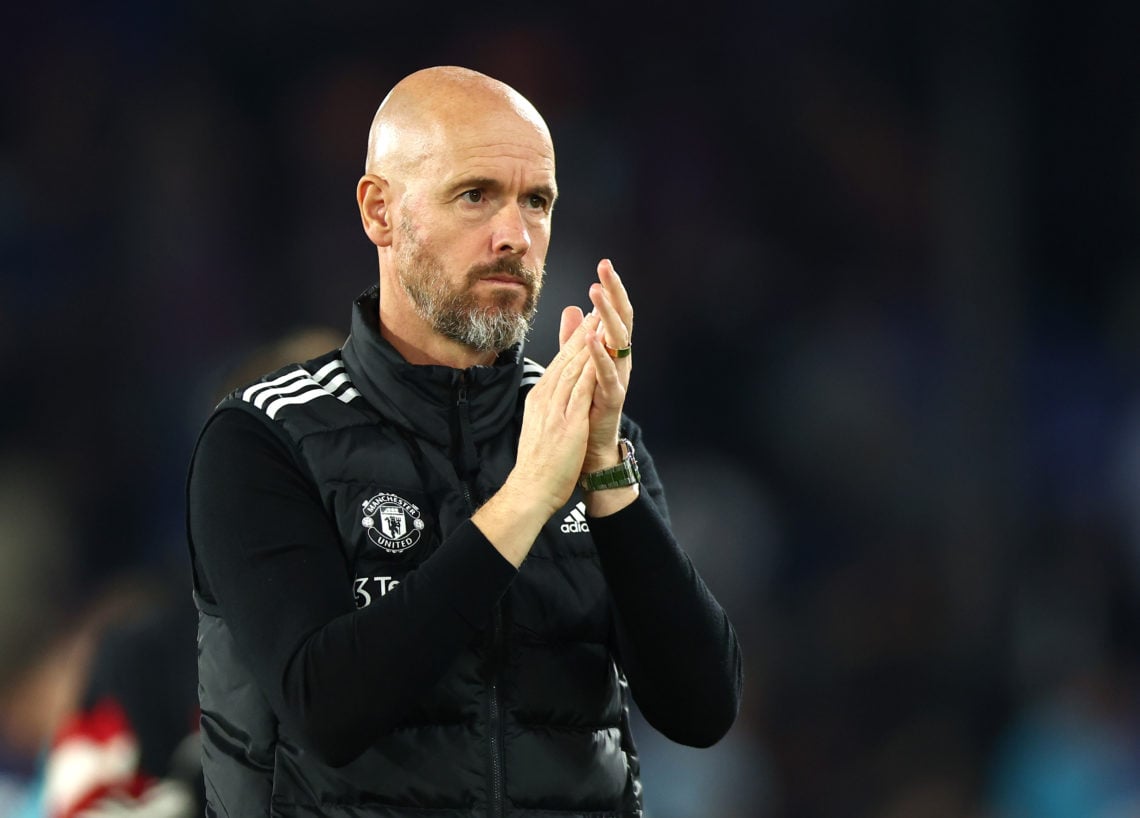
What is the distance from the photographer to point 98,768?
8.13 ft

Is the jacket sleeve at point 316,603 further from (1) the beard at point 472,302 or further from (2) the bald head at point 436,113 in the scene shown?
(2) the bald head at point 436,113

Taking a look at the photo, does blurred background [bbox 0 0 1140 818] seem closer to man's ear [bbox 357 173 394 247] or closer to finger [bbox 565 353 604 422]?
man's ear [bbox 357 173 394 247]

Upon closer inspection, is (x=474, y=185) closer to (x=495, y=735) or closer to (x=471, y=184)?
(x=471, y=184)

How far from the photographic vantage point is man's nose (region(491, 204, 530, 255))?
144 cm

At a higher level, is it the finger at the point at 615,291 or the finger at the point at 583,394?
the finger at the point at 615,291

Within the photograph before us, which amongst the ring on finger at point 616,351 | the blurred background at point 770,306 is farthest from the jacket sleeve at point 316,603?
the blurred background at point 770,306

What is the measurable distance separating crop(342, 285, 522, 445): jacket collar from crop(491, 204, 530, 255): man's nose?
0.13 m

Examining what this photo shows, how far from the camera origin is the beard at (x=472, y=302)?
1460 mm

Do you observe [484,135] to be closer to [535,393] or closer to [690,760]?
[535,393]

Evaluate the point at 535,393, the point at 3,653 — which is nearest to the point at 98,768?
the point at 3,653

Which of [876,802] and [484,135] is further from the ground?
[484,135]

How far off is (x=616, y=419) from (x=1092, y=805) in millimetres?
2257

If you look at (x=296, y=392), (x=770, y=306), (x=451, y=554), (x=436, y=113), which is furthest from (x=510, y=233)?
(x=770, y=306)

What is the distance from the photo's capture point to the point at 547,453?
1.29 metres
